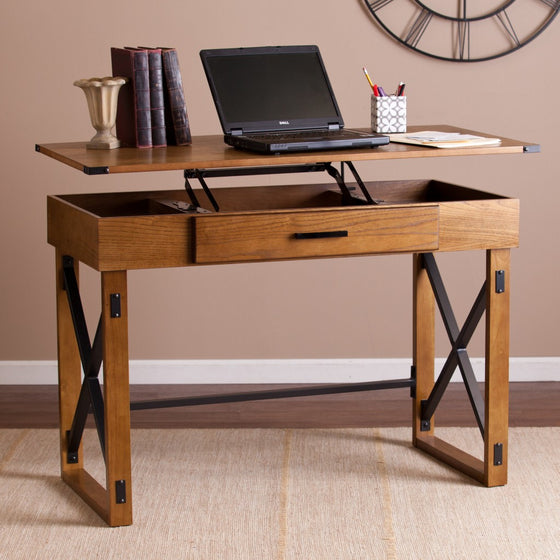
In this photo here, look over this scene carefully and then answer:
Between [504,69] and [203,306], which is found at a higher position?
[504,69]

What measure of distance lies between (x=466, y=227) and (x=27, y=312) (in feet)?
6.01

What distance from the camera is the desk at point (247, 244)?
2434 millimetres

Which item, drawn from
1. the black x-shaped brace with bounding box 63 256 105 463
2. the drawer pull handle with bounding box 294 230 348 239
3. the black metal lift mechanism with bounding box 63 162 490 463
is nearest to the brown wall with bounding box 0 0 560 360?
the black metal lift mechanism with bounding box 63 162 490 463

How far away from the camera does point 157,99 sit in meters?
2.62

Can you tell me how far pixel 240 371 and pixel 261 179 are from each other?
71cm

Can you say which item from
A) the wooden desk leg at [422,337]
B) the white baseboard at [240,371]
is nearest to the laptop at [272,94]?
the wooden desk leg at [422,337]

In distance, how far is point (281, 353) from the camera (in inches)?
151

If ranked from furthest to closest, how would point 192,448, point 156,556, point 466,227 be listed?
point 192,448 < point 466,227 < point 156,556

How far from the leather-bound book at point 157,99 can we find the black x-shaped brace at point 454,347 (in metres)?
0.86

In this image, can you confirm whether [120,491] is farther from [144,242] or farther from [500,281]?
[500,281]

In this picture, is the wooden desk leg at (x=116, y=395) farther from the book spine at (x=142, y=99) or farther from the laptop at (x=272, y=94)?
the laptop at (x=272, y=94)

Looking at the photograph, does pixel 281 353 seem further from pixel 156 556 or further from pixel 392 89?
pixel 156 556

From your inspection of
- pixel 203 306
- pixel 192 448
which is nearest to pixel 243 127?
pixel 192 448

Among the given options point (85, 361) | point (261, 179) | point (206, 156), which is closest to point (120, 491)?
point (85, 361)
